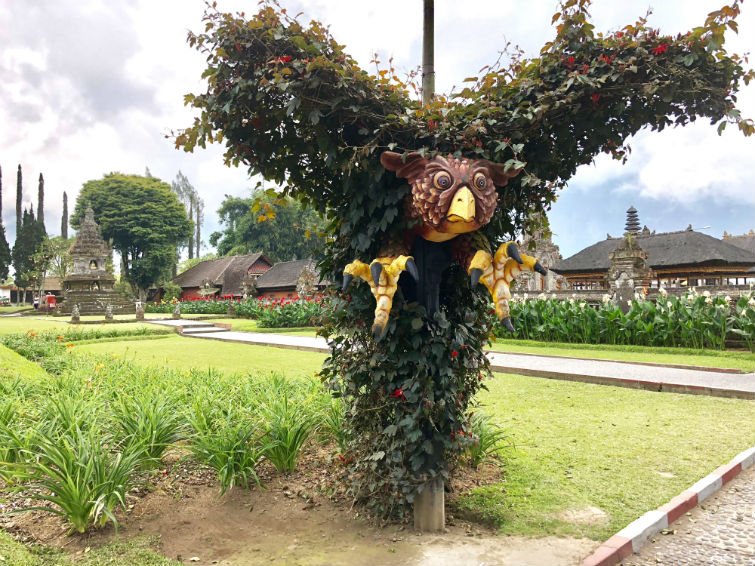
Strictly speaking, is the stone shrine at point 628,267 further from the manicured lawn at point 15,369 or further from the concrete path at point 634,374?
the manicured lawn at point 15,369

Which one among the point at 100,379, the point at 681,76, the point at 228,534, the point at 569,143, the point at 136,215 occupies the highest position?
the point at 136,215

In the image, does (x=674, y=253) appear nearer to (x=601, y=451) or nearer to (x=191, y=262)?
(x=601, y=451)

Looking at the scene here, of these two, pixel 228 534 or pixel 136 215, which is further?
pixel 136 215

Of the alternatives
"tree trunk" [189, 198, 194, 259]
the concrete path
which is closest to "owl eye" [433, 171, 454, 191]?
the concrete path

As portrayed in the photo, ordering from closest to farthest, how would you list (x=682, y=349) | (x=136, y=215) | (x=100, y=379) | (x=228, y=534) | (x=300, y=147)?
1. (x=228, y=534)
2. (x=300, y=147)
3. (x=100, y=379)
4. (x=682, y=349)
5. (x=136, y=215)

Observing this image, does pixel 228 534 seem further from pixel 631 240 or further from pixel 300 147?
pixel 631 240

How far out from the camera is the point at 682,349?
12.9m

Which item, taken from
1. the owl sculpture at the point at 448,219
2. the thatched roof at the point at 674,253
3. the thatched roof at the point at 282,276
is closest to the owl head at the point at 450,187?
the owl sculpture at the point at 448,219

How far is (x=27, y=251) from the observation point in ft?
165

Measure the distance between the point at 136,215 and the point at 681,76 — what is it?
174 feet

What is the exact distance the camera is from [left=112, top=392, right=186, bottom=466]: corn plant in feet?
13.5

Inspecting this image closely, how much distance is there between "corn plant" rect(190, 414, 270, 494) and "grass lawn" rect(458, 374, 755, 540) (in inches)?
68.6

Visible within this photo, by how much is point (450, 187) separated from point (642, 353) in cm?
1230

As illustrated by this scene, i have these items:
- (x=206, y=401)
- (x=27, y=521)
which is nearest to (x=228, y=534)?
(x=27, y=521)
